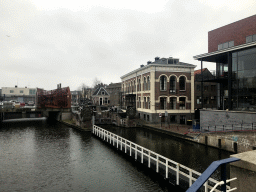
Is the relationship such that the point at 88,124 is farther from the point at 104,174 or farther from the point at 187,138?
the point at 104,174

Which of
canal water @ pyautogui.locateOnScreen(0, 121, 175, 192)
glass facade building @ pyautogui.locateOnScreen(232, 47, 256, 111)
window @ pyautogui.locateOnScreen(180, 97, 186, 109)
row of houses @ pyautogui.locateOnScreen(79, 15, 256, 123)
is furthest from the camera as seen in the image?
window @ pyautogui.locateOnScreen(180, 97, 186, 109)

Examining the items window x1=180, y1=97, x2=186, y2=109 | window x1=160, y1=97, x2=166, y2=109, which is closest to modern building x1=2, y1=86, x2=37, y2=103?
window x1=160, y1=97, x2=166, y2=109

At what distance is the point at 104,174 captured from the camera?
16.2 metres

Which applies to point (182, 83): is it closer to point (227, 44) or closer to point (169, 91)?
point (169, 91)

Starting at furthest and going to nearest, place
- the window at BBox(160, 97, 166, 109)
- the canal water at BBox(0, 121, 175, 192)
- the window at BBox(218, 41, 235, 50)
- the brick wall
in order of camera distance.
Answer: the window at BBox(160, 97, 166, 109), the window at BBox(218, 41, 235, 50), the brick wall, the canal water at BBox(0, 121, 175, 192)

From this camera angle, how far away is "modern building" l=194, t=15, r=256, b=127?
24156 mm

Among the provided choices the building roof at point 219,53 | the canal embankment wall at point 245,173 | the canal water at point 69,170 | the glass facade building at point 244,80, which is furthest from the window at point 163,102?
the canal embankment wall at point 245,173

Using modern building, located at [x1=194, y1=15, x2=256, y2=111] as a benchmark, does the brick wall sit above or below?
above

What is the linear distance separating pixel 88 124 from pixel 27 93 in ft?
416

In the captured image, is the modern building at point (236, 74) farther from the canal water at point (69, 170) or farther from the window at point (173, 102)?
the canal water at point (69, 170)

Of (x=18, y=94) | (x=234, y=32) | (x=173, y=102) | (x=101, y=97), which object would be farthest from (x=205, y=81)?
(x=18, y=94)

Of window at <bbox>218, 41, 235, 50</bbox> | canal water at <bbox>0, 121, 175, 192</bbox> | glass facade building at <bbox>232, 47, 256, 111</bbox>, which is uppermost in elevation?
window at <bbox>218, 41, 235, 50</bbox>

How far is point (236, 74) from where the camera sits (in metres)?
26.2

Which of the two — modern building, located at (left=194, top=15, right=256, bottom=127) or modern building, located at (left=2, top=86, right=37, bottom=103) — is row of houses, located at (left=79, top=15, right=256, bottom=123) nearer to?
modern building, located at (left=194, top=15, right=256, bottom=127)
